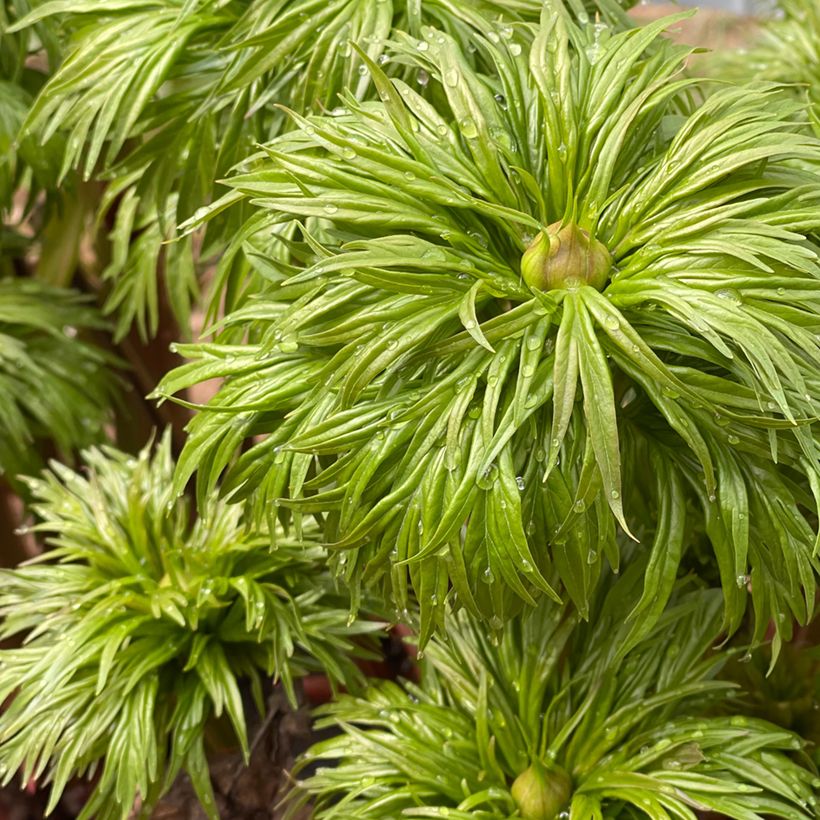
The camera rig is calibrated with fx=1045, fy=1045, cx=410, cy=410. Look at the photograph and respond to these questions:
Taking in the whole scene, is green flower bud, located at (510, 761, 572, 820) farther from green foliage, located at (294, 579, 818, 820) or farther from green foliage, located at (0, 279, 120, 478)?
green foliage, located at (0, 279, 120, 478)

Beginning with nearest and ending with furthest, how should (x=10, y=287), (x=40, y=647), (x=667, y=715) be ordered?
1. (x=667, y=715)
2. (x=40, y=647)
3. (x=10, y=287)

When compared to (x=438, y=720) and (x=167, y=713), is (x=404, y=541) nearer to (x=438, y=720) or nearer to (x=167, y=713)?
(x=438, y=720)

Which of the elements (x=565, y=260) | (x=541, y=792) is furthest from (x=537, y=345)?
(x=541, y=792)

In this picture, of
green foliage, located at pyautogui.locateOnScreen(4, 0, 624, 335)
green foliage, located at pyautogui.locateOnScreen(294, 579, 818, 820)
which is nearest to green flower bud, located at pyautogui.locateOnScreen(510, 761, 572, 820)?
green foliage, located at pyautogui.locateOnScreen(294, 579, 818, 820)

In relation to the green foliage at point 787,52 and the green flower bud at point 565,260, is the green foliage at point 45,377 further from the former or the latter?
the green foliage at point 787,52

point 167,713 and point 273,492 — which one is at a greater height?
point 273,492

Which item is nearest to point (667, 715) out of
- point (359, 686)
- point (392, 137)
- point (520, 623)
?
point (520, 623)
